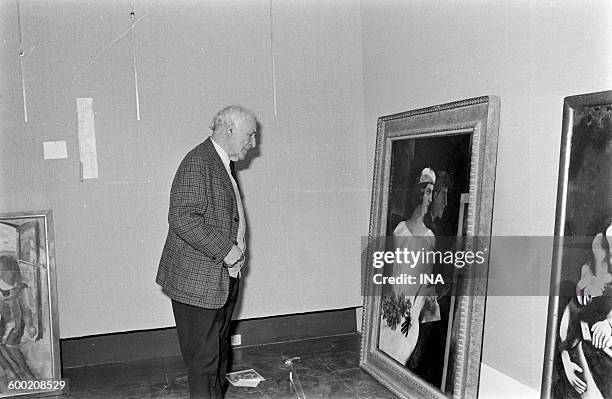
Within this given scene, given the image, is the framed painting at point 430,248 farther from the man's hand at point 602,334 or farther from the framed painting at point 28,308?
the framed painting at point 28,308

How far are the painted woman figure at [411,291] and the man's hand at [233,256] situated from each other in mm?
987

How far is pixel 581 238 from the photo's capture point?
8.12 ft

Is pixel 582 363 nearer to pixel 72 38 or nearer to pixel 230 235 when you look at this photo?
pixel 230 235

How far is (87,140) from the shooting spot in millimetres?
4277

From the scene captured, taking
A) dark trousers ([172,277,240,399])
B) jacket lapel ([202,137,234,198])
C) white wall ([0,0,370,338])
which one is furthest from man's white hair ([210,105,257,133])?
white wall ([0,0,370,338])

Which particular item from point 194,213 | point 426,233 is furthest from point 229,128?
point 426,233

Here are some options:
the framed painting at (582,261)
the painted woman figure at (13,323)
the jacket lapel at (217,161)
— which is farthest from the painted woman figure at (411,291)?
the painted woman figure at (13,323)

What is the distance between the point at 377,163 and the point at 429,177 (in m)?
0.69

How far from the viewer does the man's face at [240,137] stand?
3.10m

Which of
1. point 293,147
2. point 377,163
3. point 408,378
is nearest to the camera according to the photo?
point 408,378

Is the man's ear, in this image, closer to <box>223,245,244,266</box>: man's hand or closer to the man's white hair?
Answer: the man's white hair

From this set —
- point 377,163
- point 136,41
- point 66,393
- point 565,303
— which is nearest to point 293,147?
point 377,163

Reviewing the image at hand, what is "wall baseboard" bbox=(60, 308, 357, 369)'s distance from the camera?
14.1 ft

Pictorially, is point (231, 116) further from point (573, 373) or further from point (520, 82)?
point (573, 373)
